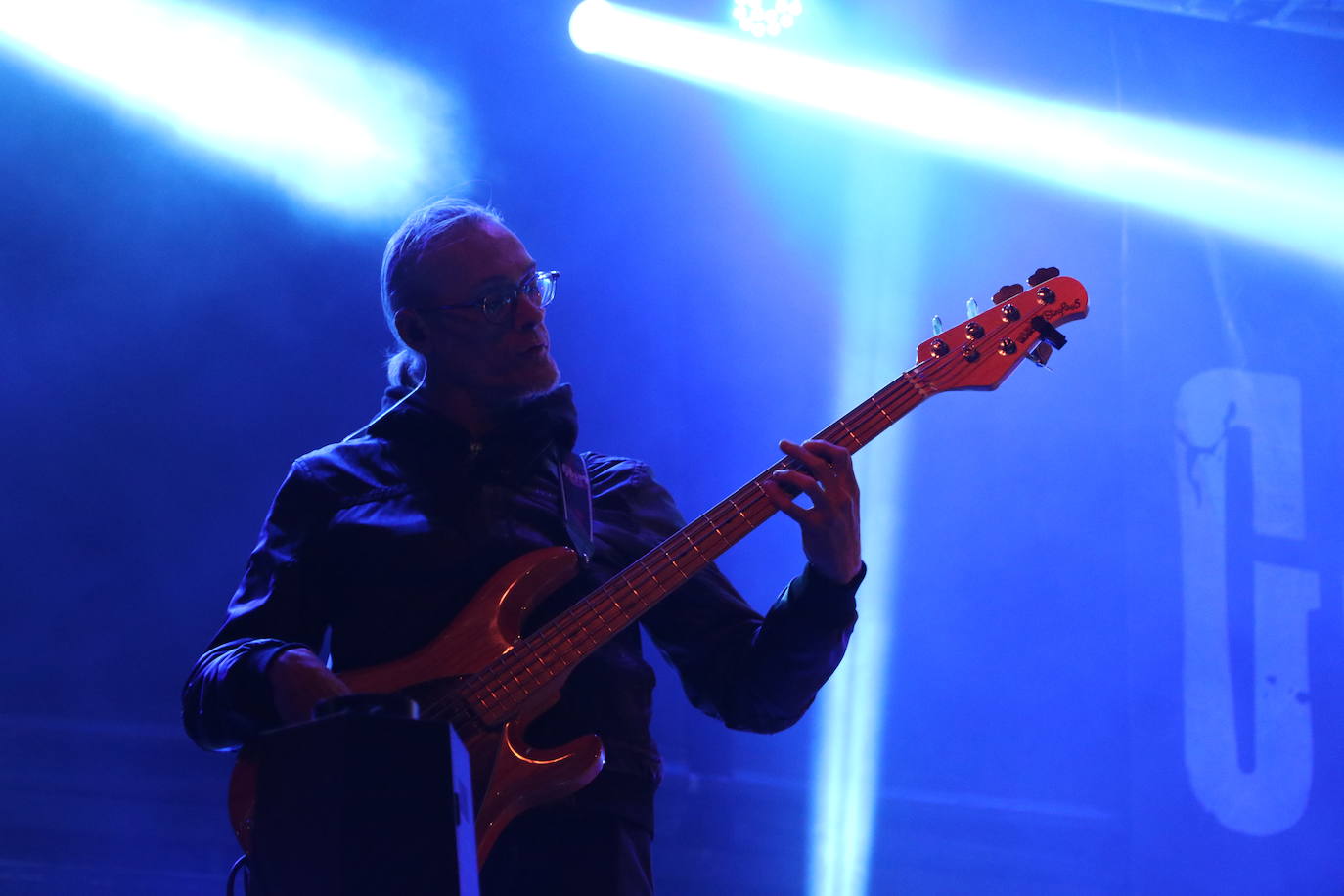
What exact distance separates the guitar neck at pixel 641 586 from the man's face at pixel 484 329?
49cm

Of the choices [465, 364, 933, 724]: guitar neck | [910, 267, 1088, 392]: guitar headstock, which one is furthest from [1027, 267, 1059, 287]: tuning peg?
[465, 364, 933, 724]: guitar neck

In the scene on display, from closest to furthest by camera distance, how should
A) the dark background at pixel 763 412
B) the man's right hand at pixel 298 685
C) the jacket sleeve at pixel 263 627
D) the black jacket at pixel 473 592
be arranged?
the man's right hand at pixel 298 685
the jacket sleeve at pixel 263 627
the black jacket at pixel 473 592
the dark background at pixel 763 412

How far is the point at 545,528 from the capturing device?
2049 millimetres

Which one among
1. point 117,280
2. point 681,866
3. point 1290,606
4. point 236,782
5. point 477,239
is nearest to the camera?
point 236,782

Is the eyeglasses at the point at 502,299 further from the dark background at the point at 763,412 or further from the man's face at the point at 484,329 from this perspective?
the dark background at the point at 763,412

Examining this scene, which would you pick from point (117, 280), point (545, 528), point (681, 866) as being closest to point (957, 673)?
point (681, 866)

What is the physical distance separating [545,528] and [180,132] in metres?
3.00

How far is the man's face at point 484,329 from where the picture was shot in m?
2.24

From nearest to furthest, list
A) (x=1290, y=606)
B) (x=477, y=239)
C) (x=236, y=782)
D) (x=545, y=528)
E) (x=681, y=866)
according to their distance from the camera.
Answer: (x=236, y=782), (x=545, y=528), (x=477, y=239), (x=681, y=866), (x=1290, y=606)

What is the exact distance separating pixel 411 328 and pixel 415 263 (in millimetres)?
142

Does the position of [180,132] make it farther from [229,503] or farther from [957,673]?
[957,673]

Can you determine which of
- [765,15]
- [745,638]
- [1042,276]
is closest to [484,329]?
[745,638]

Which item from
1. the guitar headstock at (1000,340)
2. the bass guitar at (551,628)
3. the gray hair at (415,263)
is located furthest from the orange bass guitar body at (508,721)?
the guitar headstock at (1000,340)

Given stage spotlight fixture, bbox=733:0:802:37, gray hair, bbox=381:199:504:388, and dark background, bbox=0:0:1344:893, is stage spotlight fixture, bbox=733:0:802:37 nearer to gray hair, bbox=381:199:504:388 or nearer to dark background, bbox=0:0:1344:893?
dark background, bbox=0:0:1344:893
